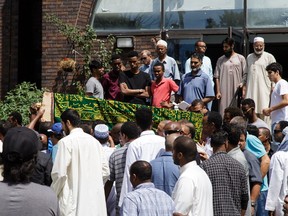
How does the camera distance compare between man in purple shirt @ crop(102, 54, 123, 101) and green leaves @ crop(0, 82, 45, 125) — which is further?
green leaves @ crop(0, 82, 45, 125)

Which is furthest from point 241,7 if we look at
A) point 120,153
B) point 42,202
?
point 42,202

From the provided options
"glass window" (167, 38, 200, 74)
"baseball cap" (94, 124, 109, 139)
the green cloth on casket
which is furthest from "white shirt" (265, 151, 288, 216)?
"glass window" (167, 38, 200, 74)

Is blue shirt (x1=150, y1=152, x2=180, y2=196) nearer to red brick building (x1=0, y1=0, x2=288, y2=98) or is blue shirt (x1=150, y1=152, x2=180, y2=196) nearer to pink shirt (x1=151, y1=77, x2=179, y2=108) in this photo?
pink shirt (x1=151, y1=77, x2=179, y2=108)

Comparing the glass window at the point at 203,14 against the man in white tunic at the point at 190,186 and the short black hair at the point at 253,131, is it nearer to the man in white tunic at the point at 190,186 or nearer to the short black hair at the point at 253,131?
the short black hair at the point at 253,131

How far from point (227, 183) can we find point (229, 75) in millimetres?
6673

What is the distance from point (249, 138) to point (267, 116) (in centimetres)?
354

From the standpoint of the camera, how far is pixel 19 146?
566 centimetres

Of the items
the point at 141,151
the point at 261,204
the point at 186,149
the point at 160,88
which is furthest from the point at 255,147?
the point at 160,88

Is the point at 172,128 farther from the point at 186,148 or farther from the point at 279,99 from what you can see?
the point at 279,99

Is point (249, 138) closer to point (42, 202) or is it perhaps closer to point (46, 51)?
point (42, 202)

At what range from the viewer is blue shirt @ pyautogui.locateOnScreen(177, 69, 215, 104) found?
14.5 m

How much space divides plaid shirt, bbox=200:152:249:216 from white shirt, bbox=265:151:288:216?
1.30 m

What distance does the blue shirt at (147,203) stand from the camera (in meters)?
7.82

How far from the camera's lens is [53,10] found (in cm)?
1808
